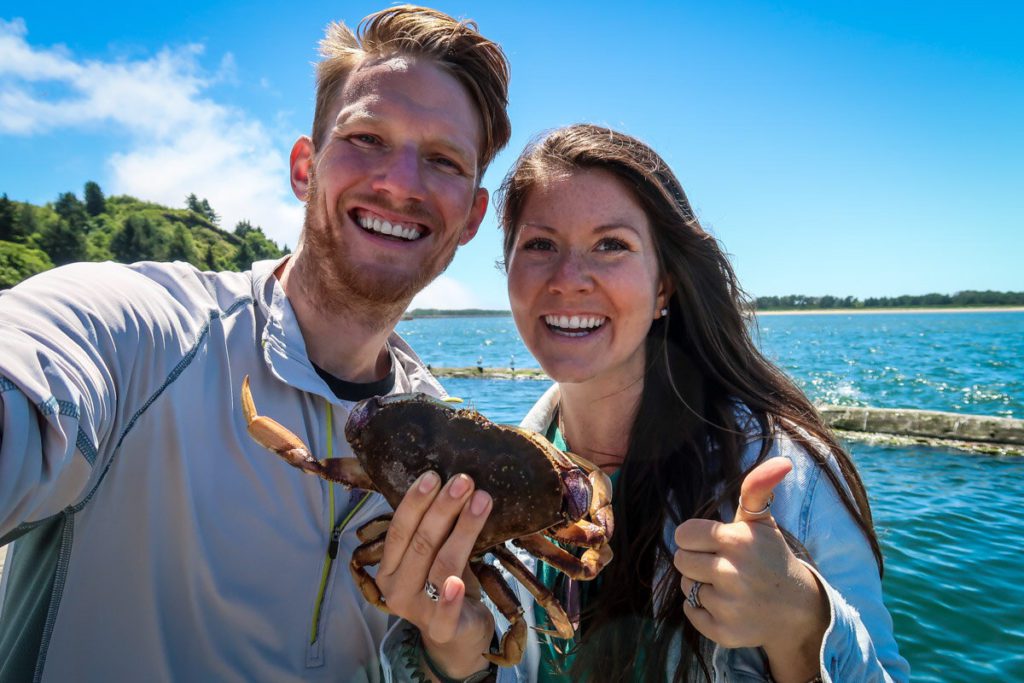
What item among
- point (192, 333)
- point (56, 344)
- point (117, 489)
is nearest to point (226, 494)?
point (117, 489)

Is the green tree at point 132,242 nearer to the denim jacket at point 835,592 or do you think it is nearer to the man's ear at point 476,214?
the man's ear at point 476,214

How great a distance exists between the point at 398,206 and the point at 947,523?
434 inches

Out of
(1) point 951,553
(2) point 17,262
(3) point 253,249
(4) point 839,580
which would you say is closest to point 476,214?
(4) point 839,580

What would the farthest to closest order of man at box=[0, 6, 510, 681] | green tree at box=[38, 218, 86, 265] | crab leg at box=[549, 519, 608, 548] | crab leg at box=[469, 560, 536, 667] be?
green tree at box=[38, 218, 86, 265]
crab leg at box=[469, 560, 536, 667]
crab leg at box=[549, 519, 608, 548]
man at box=[0, 6, 510, 681]

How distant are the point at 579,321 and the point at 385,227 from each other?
1071mm

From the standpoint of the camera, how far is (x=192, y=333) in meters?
2.28

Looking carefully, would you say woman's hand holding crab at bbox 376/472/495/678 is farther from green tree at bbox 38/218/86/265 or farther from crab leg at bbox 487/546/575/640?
green tree at bbox 38/218/86/265

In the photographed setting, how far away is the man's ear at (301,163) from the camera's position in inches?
118

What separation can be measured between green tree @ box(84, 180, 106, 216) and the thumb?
133668mm

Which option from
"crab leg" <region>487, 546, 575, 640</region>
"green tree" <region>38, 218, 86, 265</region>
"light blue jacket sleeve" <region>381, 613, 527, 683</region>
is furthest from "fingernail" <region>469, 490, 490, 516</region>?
"green tree" <region>38, 218, 86, 265</region>

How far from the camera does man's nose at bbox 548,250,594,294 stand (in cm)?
278

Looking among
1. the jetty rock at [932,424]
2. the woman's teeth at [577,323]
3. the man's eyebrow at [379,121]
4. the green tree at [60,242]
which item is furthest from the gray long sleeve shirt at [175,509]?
the green tree at [60,242]

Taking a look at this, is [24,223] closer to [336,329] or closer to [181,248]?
[181,248]

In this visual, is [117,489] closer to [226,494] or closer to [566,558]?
[226,494]
